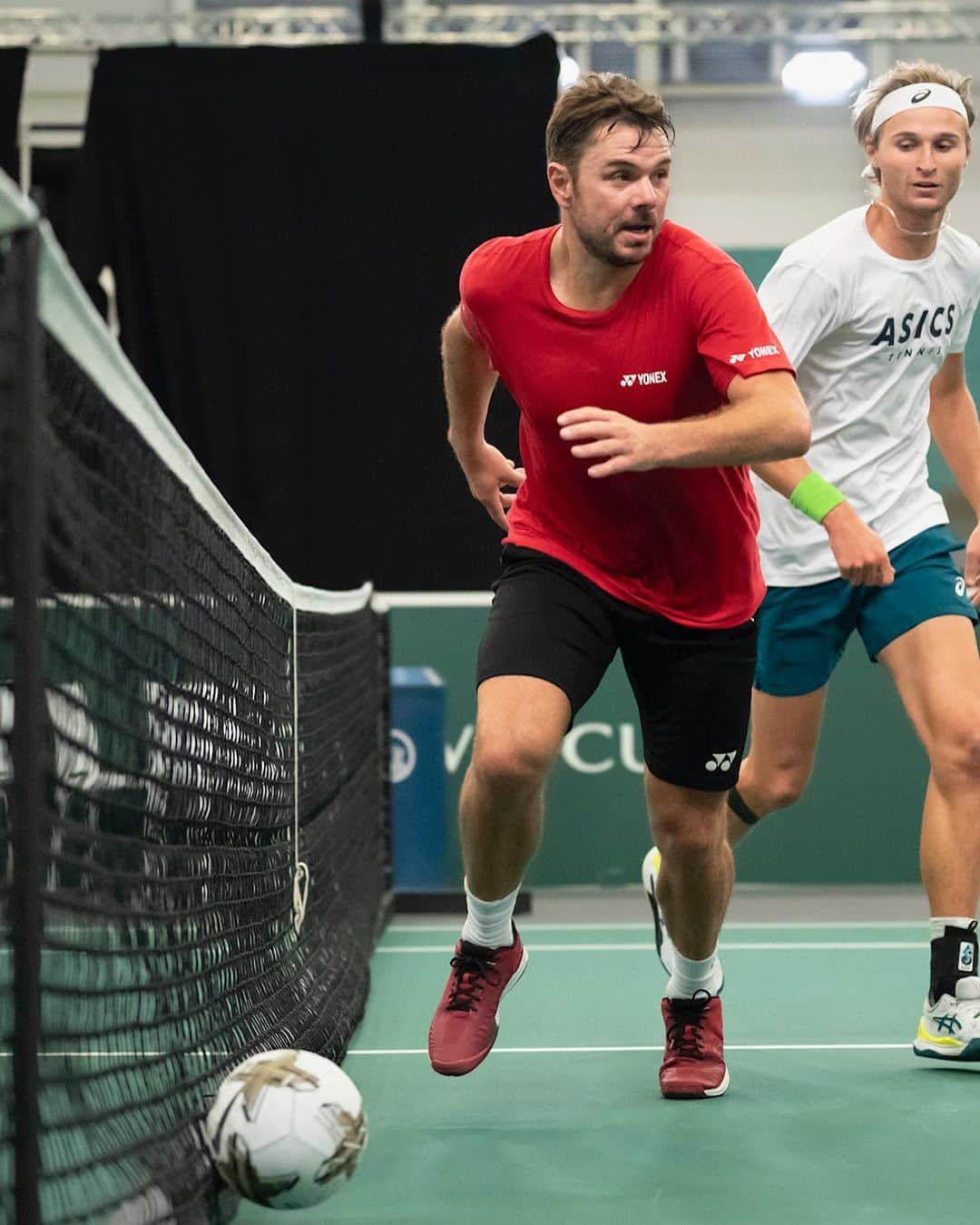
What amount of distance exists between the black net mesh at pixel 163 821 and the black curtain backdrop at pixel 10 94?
4.38 m

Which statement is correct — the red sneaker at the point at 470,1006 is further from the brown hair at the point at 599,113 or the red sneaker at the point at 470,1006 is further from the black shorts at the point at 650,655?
the brown hair at the point at 599,113

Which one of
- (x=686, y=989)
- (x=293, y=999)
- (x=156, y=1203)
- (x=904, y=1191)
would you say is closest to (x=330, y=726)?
(x=293, y=999)

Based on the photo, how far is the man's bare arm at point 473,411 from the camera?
3729 millimetres

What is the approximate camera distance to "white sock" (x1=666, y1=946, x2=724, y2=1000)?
3.87m

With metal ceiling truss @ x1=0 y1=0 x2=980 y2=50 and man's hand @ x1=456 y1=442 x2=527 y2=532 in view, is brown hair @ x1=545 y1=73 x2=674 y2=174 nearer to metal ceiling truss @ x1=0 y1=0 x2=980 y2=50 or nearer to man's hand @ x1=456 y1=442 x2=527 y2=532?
man's hand @ x1=456 y1=442 x2=527 y2=532

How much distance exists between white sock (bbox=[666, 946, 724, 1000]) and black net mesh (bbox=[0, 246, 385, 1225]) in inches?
29.9

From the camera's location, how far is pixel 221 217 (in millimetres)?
8750

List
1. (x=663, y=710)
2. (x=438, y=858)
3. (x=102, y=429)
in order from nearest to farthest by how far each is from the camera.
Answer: (x=102, y=429) → (x=663, y=710) → (x=438, y=858)

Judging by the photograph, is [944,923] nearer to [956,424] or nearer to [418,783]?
[956,424]

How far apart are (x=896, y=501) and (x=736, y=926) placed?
3.15 m

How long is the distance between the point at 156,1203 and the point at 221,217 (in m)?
6.99

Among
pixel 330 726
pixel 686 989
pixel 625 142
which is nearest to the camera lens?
pixel 625 142

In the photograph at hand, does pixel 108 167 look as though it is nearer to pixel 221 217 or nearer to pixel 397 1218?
pixel 221 217

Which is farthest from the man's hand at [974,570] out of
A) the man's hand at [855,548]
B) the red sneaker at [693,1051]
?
the red sneaker at [693,1051]
